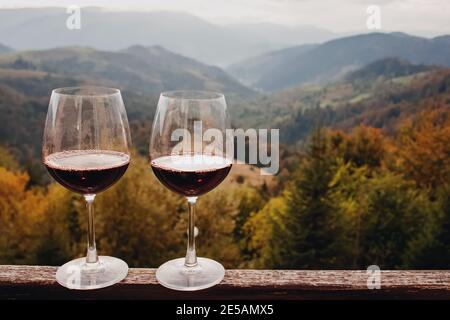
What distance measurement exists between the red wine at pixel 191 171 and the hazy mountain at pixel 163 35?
225 ft

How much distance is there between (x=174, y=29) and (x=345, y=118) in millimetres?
35880

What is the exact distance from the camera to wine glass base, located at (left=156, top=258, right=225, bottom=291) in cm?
121

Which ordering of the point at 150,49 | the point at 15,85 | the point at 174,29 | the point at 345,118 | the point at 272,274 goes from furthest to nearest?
1. the point at 150,49
2. the point at 174,29
3. the point at 15,85
4. the point at 345,118
5. the point at 272,274

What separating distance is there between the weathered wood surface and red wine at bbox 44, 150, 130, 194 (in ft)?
0.79

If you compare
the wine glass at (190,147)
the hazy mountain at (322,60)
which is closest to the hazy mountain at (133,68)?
the hazy mountain at (322,60)

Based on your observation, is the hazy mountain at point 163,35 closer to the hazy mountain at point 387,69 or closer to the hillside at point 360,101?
the hazy mountain at point 387,69

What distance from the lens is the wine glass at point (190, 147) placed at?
117 centimetres

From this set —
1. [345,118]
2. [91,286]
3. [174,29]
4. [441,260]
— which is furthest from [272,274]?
[174,29]

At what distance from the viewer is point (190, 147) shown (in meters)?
1.19

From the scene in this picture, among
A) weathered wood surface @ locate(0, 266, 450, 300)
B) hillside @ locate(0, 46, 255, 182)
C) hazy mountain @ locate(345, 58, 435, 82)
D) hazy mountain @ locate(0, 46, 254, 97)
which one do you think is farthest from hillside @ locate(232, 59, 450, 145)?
weathered wood surface @ locate(0, 266, 450, 300)

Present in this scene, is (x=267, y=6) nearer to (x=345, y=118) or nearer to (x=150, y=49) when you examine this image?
(x=345, y=118)

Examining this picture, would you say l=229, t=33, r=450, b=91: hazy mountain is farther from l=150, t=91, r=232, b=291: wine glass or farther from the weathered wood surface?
l=150, t=91, r=232, b=291: wine glass

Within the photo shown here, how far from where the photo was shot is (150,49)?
294 feet

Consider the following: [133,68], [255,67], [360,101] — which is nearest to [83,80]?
[133,68]
